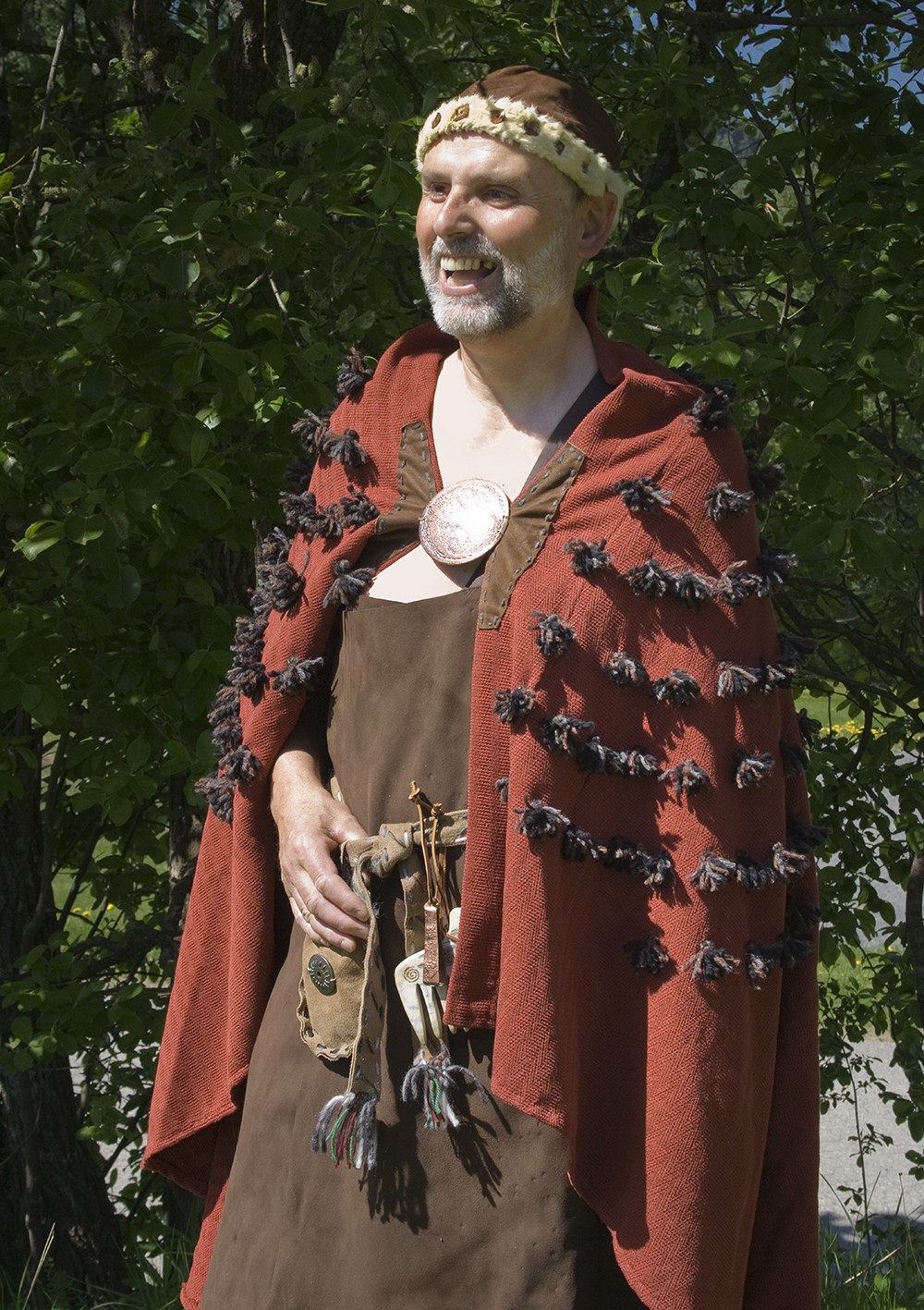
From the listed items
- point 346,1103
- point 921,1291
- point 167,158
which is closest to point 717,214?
point 167,158

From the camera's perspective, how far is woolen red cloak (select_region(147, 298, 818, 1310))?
180cm

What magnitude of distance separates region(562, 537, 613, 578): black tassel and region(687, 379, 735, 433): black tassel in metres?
0.22

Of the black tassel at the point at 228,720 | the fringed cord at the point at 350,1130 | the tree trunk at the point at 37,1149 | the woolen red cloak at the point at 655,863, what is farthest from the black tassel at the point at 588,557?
the tree trunk at the point at 37,1149

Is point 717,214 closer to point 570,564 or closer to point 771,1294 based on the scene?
point 570,564

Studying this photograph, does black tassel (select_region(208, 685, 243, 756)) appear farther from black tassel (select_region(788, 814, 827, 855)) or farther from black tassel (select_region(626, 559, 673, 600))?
black tassel (select_region(788, 814, 827, 855))

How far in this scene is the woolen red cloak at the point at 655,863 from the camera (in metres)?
1.80

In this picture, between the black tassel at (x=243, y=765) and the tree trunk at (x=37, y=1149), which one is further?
the tree trunk at (x=37, y=1149)

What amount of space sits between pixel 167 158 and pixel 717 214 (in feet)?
3.36

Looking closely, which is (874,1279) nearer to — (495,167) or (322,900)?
(322,900)

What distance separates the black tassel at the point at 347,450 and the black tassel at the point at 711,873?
27.9 inches

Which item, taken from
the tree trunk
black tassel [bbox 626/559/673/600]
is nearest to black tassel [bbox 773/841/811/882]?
black tassel [bbox 626/559/673/600]

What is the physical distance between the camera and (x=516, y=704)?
1829mm

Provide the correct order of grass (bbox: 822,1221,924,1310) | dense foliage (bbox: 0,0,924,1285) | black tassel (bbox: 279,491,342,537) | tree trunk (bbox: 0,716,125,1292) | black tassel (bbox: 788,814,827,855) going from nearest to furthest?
black tassel (bbox: 788,814,827,855)
black tassel (bbox: 279,491,342,537)
dense foliage (bbox: 0,0,924,1285)
grass (bbox: 822,1221,924,1310)
tree trunk (bbox: 0,716,125,1292)

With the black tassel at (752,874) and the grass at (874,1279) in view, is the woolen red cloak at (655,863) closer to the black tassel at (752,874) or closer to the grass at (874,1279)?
the black tassel at (752,874)
